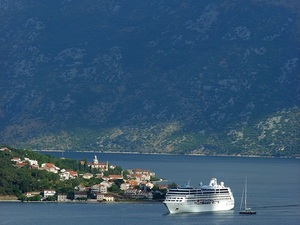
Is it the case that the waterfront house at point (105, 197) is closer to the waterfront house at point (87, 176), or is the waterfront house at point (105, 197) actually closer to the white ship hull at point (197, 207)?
the white ship hull at point (197, 207)

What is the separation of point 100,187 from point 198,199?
1760 cm

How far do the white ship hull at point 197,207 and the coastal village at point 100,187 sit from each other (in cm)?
1149

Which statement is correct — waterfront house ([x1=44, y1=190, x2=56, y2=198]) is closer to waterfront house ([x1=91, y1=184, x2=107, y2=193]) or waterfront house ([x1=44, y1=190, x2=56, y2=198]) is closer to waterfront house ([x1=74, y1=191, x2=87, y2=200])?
waterfront house ([x1=74, y1=191, x2=87, y2=200])

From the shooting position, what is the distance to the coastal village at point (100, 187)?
170500mm

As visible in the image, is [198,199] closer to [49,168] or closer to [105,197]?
[105,197]

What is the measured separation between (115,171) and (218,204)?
3916 cm

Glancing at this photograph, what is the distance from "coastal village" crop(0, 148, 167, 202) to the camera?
170500 millimetres

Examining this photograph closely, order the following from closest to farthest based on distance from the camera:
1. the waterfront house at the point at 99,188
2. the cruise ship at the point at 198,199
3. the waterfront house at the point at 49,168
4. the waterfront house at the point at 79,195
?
the cruise ship at the point at 198,199 → the waterfront house at the point at 79,195 → the waterfront house at the point at 99,188 → the waterfront house at the point at 49,168

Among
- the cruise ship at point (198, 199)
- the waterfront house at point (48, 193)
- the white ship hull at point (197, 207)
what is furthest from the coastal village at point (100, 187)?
the white ship hull at point (197, 207)

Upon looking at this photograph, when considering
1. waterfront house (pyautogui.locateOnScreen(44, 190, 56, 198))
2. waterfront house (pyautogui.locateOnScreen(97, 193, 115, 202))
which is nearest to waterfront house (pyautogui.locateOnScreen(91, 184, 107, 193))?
waterfront house (pyautogui.locateOnScreen(97, 193, 115, 202))

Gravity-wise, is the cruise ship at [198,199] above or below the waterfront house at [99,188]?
below

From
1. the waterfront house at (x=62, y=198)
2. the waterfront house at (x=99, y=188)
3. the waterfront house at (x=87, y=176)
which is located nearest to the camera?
the waterfront house at (x=62, y=198)

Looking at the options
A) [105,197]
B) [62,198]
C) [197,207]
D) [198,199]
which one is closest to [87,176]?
[105,197]

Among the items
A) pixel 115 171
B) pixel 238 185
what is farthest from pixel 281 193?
pixel 115 171
